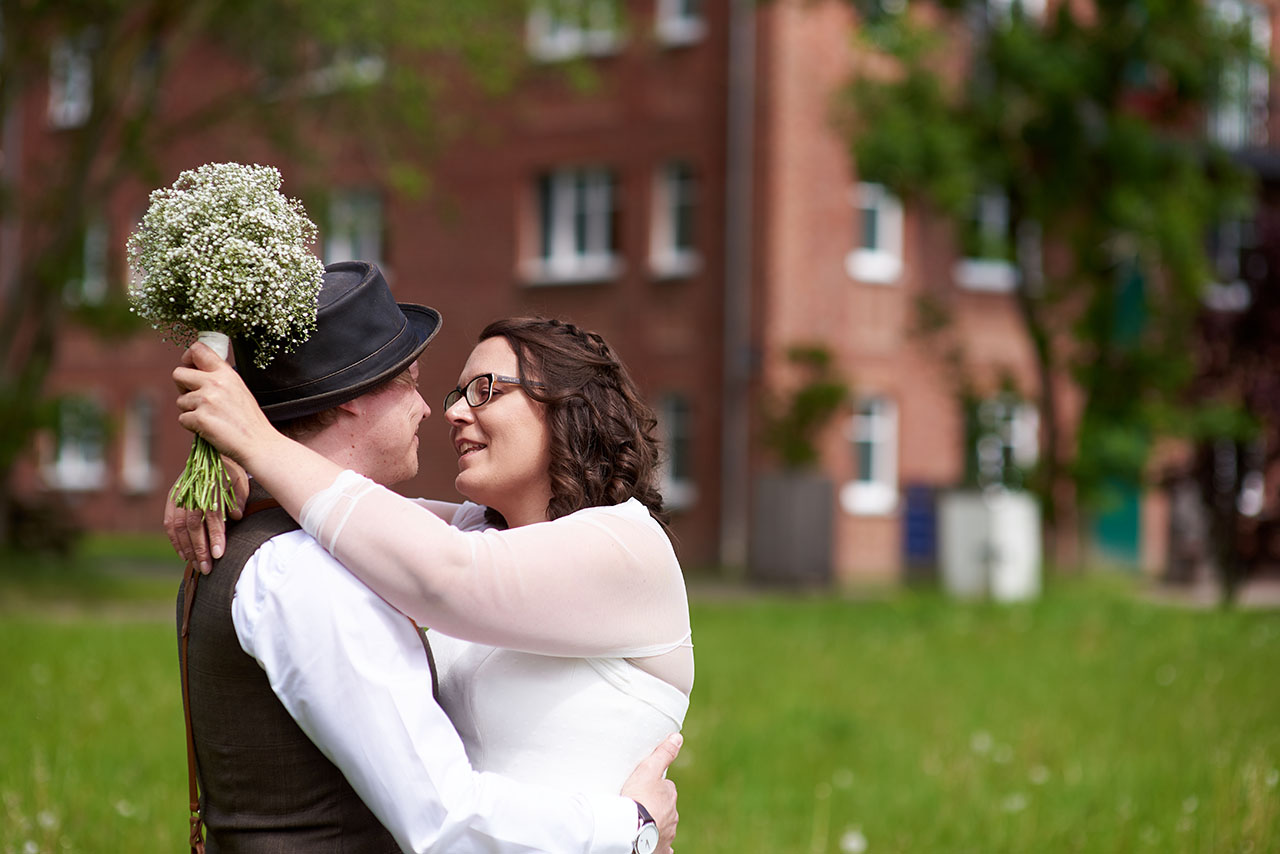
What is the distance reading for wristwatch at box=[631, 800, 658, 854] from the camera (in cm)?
251

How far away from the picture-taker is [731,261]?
24125mm

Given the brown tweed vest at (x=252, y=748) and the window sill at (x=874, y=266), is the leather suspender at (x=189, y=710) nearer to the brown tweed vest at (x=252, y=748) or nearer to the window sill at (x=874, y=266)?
the brown tweed vest at (x=252, y=748)

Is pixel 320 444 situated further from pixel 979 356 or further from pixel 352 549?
pixel 979 356

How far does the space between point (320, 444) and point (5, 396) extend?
13.8 meters

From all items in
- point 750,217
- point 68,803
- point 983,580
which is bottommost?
point 983,580

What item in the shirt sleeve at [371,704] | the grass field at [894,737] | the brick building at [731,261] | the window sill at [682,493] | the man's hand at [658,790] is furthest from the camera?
the window sill at [682,493]

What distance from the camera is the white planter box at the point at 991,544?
18.3 meters

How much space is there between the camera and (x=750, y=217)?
23906 millimetres

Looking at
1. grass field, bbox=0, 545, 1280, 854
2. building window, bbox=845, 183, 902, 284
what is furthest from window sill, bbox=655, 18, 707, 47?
grass field, bbox=0, 545, 1280, 854

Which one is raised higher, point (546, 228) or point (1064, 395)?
point (546, 228)

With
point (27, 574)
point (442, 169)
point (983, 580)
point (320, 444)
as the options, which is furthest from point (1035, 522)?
point (320, 444)

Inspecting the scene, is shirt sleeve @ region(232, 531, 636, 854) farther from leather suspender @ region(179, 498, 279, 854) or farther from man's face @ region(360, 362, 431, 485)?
man's face @ region(360, 362, 431, 485)

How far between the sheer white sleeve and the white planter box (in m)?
16.2

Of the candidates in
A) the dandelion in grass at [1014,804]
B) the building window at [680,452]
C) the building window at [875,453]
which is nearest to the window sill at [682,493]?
the building window at [680,452]
